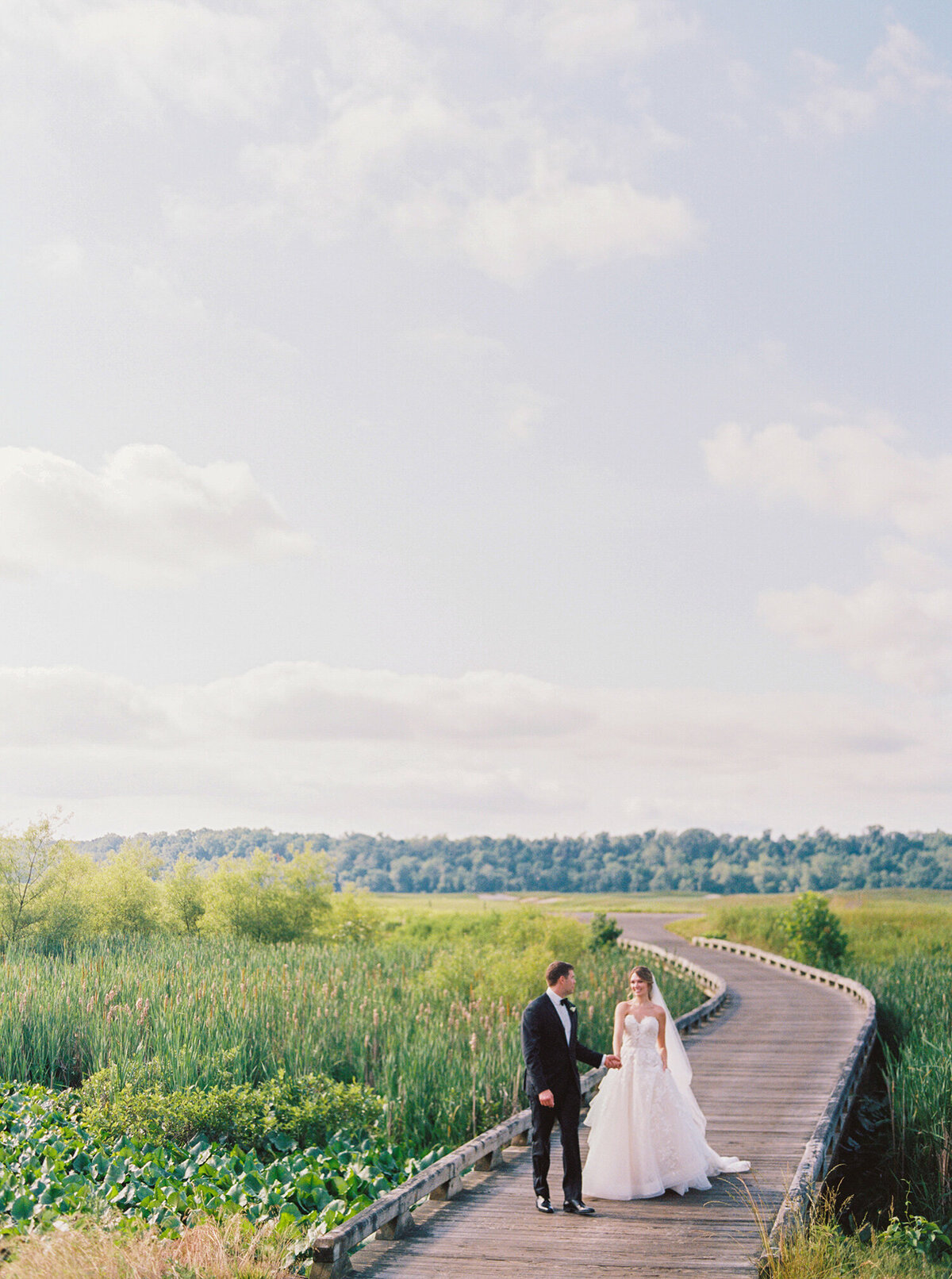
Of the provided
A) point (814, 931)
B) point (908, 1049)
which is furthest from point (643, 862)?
point (908, 1049)

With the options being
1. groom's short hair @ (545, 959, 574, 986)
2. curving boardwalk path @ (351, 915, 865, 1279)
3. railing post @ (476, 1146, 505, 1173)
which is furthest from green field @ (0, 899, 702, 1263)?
groom's short hair @ (545, 959, 574, 986)

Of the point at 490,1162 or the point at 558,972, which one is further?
the point at 490,1162

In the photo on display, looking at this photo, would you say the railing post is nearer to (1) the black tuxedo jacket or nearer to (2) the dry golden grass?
(1) the black tuxedo jacket

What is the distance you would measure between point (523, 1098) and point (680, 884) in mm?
142927

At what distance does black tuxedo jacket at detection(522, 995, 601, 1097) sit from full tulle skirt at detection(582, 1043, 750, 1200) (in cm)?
83

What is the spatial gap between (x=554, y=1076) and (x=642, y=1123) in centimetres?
116

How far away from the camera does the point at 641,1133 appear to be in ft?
29.6

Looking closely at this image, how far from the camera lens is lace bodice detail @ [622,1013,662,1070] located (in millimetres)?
9148

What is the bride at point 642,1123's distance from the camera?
29.7 feet

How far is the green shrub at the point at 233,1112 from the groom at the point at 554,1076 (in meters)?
4.19

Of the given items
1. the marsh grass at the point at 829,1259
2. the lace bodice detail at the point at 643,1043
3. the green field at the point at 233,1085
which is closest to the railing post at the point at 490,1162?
the green field at the point at 233,1085

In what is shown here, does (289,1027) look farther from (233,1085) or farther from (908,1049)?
(908,1049)

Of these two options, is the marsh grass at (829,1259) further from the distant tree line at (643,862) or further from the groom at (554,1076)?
the distant tree line at (643,862)

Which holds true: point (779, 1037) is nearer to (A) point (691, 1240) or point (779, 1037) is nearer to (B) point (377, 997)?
(B) point (377, 997)
